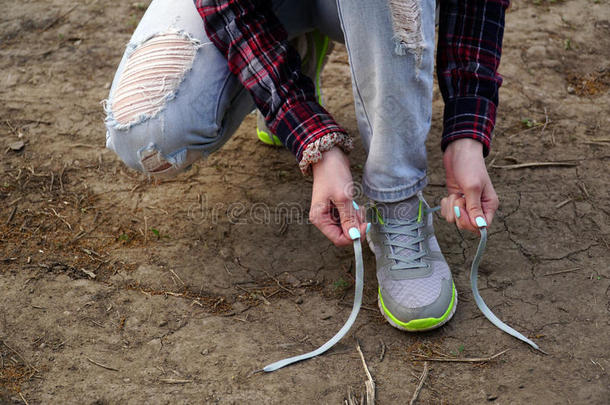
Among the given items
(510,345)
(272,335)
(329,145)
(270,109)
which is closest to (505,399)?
(510,345)

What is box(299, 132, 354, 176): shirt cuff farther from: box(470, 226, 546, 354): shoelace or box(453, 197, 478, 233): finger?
box(470, 226, 546, 354): shoelace

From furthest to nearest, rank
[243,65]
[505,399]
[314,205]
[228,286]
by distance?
1. [228,286]
2. [243,65]
3. [314,205]
4. [505,399]

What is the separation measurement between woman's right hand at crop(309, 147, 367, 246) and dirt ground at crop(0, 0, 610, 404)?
316mm

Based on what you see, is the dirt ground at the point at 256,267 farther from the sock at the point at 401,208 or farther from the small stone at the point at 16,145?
the sock at the point at 401,208

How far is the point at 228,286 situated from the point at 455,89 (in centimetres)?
91

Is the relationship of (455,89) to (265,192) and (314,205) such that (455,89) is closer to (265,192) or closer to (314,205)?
(314,205)

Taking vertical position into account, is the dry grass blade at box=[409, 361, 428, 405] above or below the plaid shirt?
below

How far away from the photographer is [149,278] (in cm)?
185

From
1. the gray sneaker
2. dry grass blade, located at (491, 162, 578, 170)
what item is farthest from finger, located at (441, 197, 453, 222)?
dry grass blade, located at (491, 162, 578, 170)

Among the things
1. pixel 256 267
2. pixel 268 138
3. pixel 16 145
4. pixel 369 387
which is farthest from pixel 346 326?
pixel 16 145

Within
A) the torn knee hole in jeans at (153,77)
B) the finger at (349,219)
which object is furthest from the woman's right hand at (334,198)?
the torn knee hole in jeans at (153,77)

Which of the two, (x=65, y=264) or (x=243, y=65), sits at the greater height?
(x=243, y=65)

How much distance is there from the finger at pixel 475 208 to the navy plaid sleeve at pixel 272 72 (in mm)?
373

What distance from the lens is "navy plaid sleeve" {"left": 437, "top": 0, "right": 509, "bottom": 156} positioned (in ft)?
5.36
